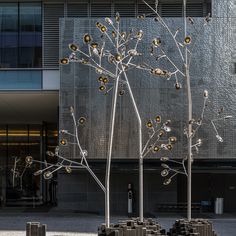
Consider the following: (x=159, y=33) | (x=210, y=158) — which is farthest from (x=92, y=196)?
(x=159, y=33)

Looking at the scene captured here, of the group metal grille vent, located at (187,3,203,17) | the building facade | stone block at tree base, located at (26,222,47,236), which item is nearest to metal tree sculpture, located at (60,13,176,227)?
stone block at tree base, located at (26,222,47,236)

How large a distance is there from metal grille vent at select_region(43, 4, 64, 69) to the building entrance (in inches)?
426

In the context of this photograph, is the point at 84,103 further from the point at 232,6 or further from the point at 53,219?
the point at 232,6

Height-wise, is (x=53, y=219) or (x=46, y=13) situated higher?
(x=46, y=13)

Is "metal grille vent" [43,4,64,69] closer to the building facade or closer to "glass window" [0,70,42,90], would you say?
the building facade

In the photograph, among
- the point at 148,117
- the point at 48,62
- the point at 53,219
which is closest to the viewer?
the point at 53,219

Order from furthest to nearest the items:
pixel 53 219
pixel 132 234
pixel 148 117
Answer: pixel 148 117
pixel 53 219
pixel 132 234

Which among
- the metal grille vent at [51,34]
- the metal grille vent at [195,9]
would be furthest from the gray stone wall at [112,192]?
the metal grille vent at [195,9]

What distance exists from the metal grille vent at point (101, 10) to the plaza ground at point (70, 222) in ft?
35.8

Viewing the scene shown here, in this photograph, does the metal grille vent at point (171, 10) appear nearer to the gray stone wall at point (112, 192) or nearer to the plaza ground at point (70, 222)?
the gray stone wall at point (112, 192)

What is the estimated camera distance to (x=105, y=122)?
30.6 meters

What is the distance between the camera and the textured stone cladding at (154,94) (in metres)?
30.5

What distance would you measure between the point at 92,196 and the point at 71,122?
13.5ft

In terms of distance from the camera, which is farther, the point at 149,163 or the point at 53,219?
the point at 149,163
